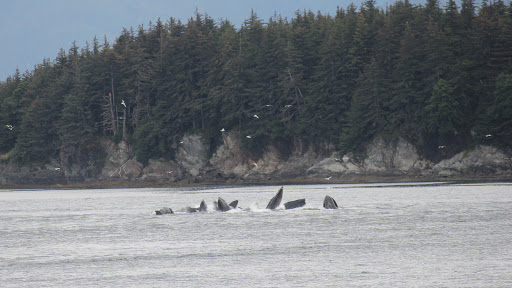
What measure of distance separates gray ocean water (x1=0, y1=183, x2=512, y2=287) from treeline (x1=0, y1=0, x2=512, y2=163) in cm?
4236

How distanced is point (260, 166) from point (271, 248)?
256 ft

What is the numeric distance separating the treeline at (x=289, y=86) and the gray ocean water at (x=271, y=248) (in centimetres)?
4236

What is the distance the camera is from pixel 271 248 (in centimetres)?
2811

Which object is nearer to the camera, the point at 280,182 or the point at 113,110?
the point at 280,182

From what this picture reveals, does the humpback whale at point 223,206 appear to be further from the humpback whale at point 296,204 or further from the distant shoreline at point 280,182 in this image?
the distant shoreline at point 280,182

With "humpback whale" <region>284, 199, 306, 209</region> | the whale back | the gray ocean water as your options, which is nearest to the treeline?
"humpback whale" <region>284, 199, 306, 209</region>

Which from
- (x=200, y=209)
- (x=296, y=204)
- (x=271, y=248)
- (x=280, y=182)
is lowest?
(x=271, y=248)

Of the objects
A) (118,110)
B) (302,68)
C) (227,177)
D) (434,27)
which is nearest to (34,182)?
(118,110)

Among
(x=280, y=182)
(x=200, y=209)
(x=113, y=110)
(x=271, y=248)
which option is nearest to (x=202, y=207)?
(x=200, y=209)

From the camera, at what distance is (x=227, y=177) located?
342 feet

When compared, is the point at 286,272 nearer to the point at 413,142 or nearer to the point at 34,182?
the point at 413,142

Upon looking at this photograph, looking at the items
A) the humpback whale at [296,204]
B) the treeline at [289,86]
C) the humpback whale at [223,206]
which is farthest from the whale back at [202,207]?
the treeline at [289,86]

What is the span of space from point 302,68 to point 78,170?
43.2 meters

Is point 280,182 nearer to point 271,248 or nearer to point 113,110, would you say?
point 113,110
